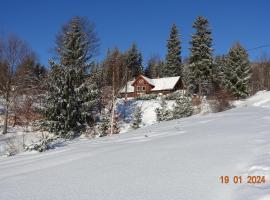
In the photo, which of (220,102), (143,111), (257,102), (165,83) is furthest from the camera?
(165,83)

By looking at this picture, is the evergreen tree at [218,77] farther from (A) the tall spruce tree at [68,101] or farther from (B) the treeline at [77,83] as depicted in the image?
(A) the tall spruce tree at [68,101]

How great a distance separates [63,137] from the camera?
2553 centimetres

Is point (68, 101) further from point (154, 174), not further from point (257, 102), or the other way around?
point (154, 174)

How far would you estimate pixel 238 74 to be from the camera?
136 ft

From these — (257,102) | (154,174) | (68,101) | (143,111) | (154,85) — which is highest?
(154,85)

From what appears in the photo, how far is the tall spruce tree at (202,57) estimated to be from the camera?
41562 millimetres

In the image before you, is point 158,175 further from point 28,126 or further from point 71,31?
point 71,31

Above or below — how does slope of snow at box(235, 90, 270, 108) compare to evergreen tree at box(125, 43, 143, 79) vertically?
below
